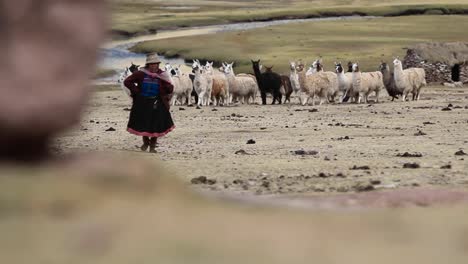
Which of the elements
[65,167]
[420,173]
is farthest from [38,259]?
[420,173]

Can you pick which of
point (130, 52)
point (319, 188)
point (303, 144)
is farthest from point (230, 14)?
point (319, 188)

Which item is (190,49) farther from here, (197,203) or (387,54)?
(197,203)

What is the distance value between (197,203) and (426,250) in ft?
4.04

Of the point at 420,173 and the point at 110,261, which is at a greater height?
the point at 110,261

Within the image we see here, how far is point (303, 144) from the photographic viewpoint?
2045cm

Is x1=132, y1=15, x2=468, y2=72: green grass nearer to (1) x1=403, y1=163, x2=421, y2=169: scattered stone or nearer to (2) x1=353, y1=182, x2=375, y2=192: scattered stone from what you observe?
(1) x1=403, y1=163, x2=421, y2=169: scattered stone

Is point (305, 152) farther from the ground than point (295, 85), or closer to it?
farther from the ground

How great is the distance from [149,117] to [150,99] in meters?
0.33

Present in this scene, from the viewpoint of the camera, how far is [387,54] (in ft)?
176

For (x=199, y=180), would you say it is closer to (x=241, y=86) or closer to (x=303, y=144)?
(x=303, y=144)

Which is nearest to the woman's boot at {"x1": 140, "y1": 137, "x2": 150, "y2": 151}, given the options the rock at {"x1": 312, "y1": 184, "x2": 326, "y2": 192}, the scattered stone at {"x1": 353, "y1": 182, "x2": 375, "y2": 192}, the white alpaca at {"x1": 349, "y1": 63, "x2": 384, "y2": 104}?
the rock at {"x1": 312, "y1": 184, "x2": 326, "y2": 192}

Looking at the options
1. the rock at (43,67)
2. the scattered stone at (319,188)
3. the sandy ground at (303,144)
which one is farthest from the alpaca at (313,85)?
the rock at (43,67)

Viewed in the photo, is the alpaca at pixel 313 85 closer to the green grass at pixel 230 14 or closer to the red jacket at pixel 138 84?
the red jacket at pixel 138 84

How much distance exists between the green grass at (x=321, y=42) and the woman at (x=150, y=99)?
31.0 metres
